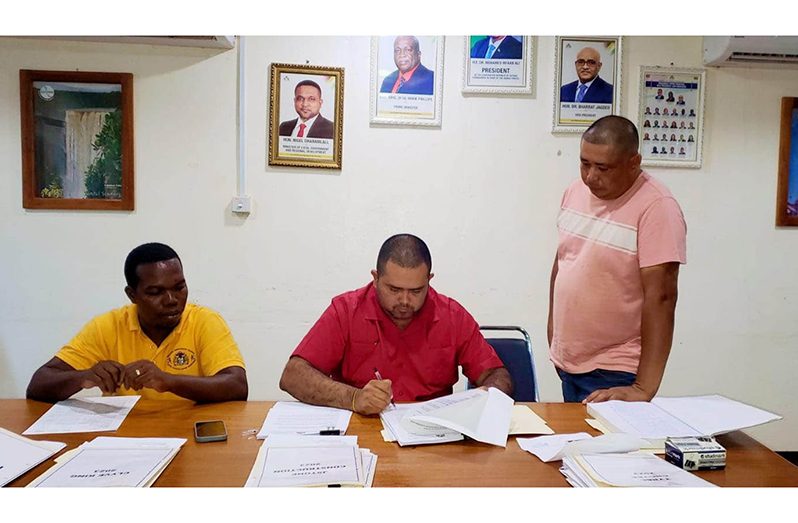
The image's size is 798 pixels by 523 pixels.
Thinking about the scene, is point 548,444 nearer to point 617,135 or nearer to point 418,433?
point 418,433

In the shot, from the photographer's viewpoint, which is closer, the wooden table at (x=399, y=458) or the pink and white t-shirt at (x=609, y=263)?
the wooden table at (x=399, y=458)

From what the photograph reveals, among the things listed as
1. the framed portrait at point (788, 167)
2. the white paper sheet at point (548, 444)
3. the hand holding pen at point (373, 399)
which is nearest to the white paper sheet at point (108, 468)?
the hand holding pen at point (373, 399)

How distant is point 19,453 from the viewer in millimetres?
1110

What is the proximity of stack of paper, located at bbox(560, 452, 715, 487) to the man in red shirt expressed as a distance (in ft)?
1.68

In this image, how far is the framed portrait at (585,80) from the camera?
100 inches

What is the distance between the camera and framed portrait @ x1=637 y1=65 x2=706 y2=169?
2.60 meters

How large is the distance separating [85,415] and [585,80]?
228 centimetres

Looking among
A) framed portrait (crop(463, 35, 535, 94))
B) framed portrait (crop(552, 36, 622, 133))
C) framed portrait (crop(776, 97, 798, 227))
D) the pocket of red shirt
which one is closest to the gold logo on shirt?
the pocket of red shirt

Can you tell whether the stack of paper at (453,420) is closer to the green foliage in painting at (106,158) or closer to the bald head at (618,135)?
the bald head at (618,135)

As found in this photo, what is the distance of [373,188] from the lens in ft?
8.56

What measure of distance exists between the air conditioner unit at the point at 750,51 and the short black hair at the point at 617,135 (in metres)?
1.03

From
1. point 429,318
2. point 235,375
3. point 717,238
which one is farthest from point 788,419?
point 235,375

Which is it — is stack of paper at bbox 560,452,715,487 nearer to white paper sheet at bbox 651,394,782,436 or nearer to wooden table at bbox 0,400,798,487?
wooden table at bbox 0,400,798,487

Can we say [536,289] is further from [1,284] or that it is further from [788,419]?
[1,284]
